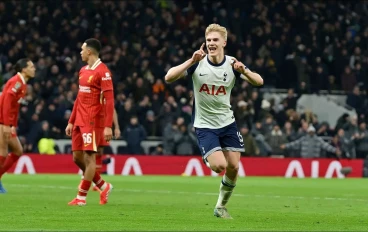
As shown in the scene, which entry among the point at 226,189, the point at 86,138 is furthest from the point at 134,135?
the point at 226,189

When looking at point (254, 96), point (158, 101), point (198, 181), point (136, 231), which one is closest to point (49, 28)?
point (158, 101)

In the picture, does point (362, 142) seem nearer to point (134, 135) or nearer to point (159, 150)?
point (159, 150)

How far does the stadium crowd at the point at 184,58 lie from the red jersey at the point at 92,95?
44.7ft

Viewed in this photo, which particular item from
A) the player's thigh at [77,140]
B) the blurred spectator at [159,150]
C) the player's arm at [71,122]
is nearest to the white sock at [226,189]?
the player's thigh at [77,140]

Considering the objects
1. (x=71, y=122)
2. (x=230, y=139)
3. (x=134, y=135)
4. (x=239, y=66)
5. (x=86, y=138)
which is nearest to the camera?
(x=239, y=66)

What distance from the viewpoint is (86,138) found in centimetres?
1448

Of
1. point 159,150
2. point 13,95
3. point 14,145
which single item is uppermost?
point 13,95

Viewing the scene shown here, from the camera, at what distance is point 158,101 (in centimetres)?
3059

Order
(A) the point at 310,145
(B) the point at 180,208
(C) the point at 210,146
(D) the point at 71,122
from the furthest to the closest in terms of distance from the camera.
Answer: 1. (A) the point at 310,145
2. (D) the point at 71,122
3. (B) the point at 180,208
4. (C) the point at 210,146

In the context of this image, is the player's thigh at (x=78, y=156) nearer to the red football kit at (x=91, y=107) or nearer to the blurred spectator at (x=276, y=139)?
the red football kit at (x=91, y=107)

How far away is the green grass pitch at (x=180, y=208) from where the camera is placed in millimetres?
10945

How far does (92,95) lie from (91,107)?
0.19 meters

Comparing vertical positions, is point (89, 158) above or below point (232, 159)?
below

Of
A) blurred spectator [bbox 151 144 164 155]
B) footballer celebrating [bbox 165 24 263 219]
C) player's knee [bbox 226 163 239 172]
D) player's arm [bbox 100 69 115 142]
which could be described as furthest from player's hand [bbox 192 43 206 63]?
blurred spectator [bbox 151 144 164 155]
